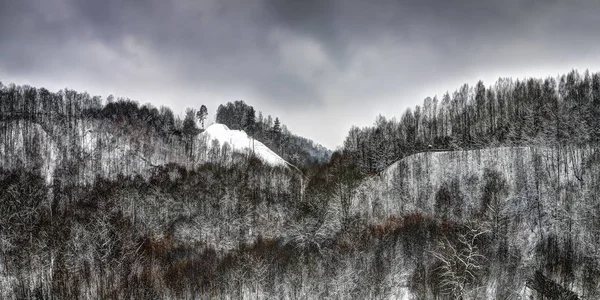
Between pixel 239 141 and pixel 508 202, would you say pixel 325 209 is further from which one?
pixel 239 141

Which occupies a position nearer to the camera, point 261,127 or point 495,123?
point 495,123

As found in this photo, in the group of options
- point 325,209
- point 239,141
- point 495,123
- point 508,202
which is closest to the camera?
point 508,202

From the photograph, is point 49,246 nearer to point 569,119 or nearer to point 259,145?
point 259,145

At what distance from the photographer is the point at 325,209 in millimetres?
65875

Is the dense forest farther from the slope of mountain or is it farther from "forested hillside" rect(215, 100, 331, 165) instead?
"forested hillside" rect(215, 100, 331, 165)

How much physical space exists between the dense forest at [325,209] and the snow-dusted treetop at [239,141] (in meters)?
9.42

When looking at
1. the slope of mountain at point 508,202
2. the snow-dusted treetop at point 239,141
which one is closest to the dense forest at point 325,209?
the slope of mountain at point 508,202

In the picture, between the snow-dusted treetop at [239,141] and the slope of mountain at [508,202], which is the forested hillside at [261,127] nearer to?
the snow-dusted treetop at [239,141]

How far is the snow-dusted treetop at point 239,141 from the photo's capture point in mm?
120000

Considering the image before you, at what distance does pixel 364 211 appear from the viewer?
70.3 m

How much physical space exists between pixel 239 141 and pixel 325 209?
67.2 meters

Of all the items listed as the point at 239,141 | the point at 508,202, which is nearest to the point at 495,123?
the point at 508,202

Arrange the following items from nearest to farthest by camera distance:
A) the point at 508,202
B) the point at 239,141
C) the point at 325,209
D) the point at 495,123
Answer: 1. the point at 508,202
2. the point at 325,209
3. the point at 495,123
4. the point at 239,141

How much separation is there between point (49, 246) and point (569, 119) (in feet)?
303
